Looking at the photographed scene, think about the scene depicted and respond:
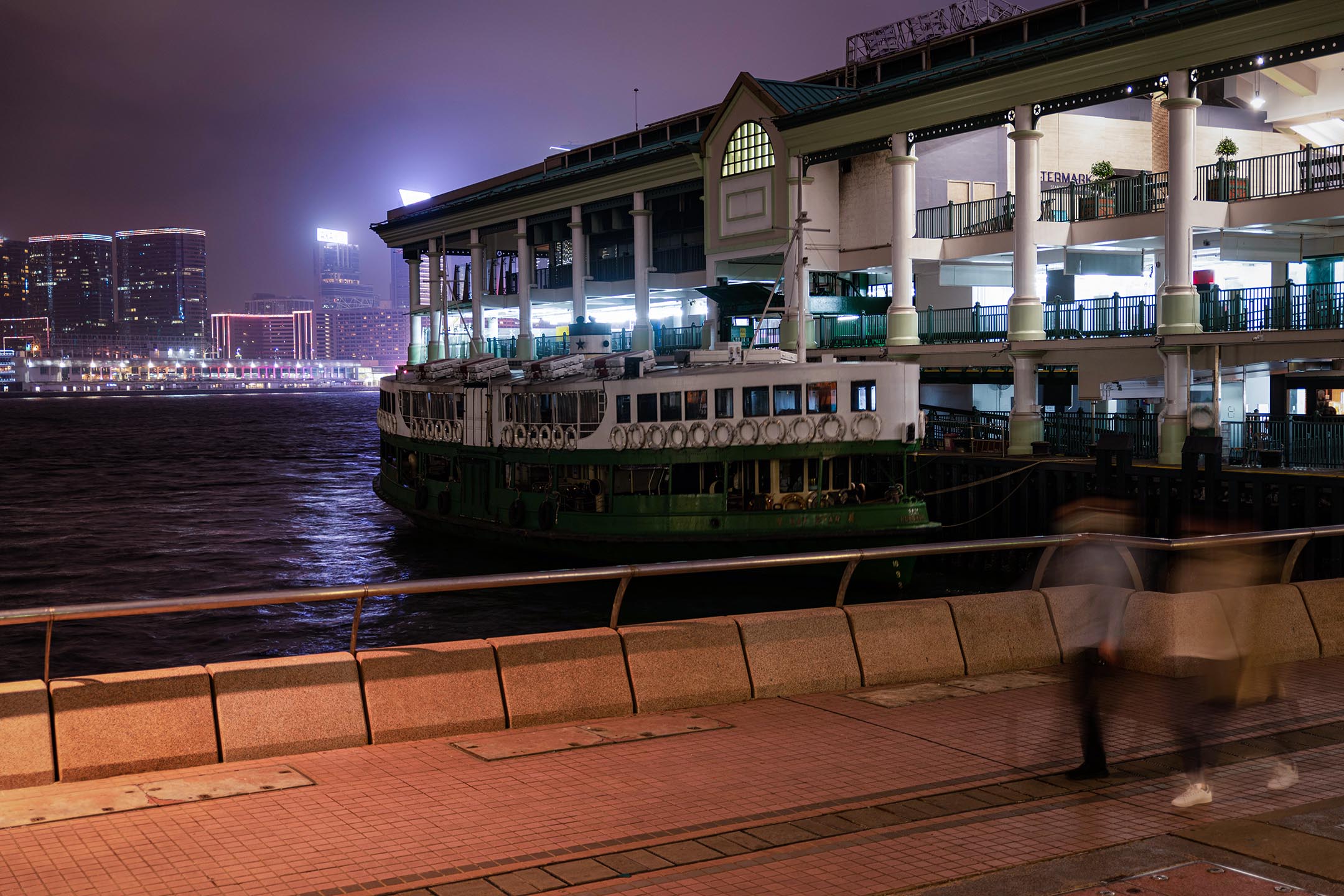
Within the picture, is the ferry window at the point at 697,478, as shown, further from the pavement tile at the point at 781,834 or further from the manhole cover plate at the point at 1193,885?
the manhole cover plate at the point at 1193,885

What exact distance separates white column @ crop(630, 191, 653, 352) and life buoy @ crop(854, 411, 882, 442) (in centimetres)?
3693

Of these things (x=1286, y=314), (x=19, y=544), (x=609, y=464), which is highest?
(x=1286, y=314)

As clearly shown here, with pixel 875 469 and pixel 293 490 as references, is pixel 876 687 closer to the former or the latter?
pixel 875 469

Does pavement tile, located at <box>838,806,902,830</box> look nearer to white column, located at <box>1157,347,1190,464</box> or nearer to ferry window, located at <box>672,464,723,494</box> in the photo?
ferry window, located at <box>672,464,723,494</box>

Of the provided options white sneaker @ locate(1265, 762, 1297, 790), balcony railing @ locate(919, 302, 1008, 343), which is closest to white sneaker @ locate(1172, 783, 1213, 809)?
white sneaker @ locate(1265, 762, 1297, 790)

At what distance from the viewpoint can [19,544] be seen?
155 ft

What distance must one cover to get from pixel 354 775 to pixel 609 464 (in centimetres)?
2694

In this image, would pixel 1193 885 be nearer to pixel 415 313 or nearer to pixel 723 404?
pixel 723 404

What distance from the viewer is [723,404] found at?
34.5m

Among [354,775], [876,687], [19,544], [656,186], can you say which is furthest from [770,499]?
[656,186]

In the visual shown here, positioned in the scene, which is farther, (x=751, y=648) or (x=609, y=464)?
(x=609, y=464)

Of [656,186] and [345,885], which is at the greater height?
[656,186]

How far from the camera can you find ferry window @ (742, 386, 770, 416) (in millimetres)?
34031

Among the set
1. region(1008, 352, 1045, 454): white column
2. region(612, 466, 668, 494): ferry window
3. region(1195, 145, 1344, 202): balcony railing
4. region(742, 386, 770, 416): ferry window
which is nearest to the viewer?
Answer: region(742, 386, 770, 416): ferry window
